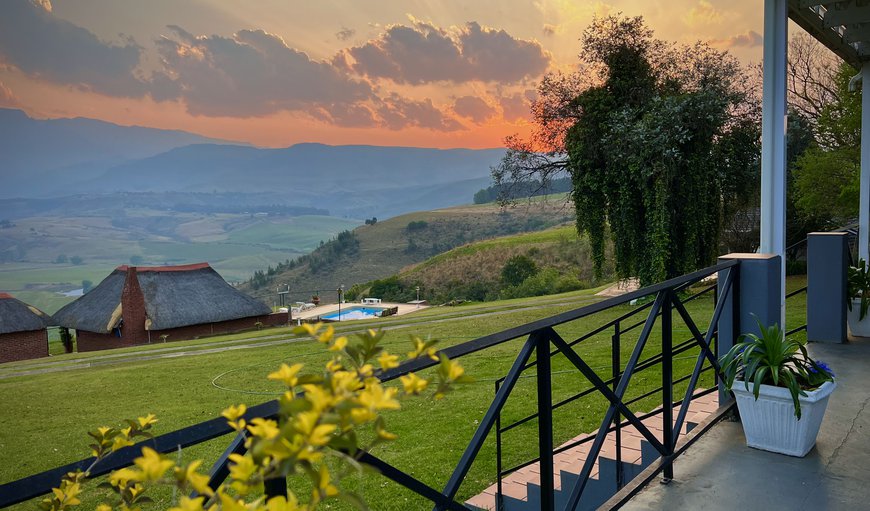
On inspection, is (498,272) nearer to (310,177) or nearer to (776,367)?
(776,367)

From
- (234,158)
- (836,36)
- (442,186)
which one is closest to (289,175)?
(234,158)

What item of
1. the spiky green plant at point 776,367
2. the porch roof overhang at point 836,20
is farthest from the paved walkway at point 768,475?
the porch roof overhang at point 836,20

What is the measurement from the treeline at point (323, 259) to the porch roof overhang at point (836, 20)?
185 ft

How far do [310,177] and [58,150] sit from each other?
65515 mm

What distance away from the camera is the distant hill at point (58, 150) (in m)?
125

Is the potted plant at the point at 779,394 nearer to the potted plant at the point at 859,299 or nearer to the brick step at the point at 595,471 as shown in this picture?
the brick step at the point at 595,471

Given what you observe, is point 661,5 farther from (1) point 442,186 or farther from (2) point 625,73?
(1) point 442,186

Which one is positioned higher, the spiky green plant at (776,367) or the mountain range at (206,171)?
the mountain range at (206,171)

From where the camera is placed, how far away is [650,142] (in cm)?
1330

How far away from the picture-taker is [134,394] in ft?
44.3

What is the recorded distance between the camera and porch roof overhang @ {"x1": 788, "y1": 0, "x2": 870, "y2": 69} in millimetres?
4149

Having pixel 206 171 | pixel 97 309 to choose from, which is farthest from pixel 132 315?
pixel 206 171

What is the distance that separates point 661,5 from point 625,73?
924 centimetres

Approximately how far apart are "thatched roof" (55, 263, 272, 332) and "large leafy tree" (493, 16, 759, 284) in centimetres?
2113
